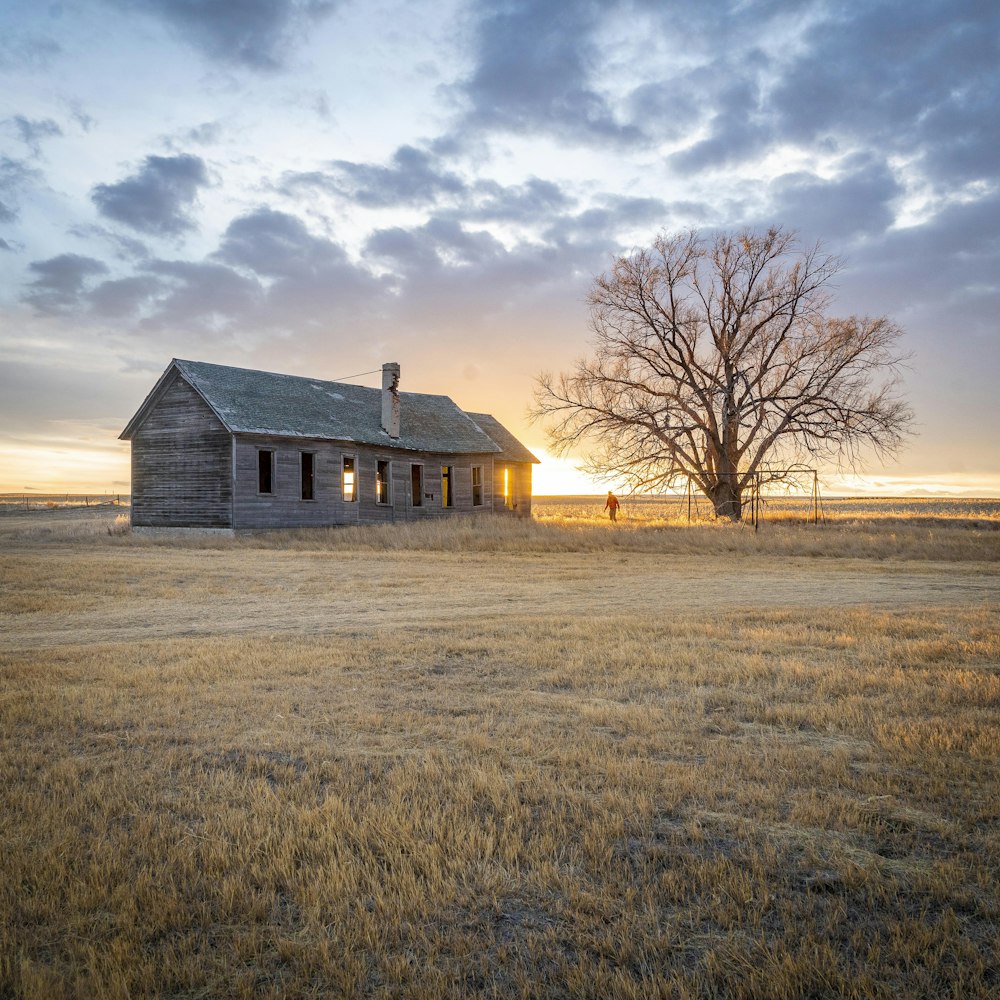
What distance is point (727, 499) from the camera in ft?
104

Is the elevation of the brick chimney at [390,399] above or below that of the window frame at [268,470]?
above

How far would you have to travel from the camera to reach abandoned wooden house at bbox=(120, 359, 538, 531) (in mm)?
26422

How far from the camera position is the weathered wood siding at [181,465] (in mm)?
26281

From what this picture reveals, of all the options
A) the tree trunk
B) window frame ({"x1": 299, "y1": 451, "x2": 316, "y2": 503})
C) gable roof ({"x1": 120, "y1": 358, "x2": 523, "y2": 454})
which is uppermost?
gable roof ({"x1": 120, "y1": 358, "x2": 523, "y2": 454})

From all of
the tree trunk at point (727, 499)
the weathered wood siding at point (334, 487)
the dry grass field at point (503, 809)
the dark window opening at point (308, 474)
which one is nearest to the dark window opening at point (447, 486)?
the weathered wood siding at point (334, 487)

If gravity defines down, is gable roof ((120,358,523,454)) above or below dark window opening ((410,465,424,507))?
above

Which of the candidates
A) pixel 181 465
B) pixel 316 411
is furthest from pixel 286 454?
pixel 181 465

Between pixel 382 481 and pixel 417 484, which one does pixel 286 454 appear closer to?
pixel 382 481

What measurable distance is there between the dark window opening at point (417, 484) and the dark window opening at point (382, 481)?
1.31 meters

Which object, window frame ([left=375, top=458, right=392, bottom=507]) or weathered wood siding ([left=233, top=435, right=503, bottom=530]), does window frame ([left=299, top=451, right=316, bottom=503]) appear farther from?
window frame ([left=375, top=458, right=392, bottom=507])

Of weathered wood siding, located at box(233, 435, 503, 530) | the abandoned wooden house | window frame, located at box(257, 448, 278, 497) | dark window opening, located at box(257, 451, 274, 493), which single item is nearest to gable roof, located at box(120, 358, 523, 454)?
the abandoned wooden house

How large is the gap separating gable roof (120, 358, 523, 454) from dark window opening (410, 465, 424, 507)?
1.14m

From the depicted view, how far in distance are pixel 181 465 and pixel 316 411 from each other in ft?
18.5

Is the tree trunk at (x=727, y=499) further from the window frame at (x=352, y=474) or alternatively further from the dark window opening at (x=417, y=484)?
the window frame at (x=352, y=474)
